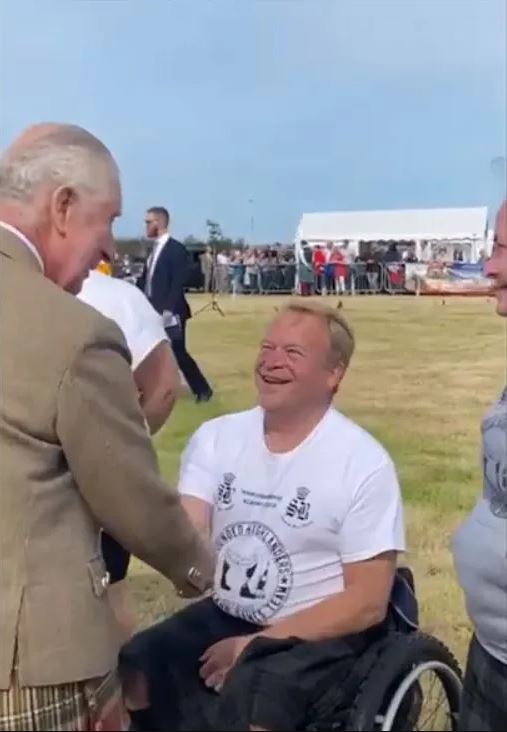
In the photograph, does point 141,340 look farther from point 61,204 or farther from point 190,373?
point 190,373

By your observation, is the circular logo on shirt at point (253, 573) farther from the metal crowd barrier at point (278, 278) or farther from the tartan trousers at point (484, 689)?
the metal crowd barrier at point (278, 278)

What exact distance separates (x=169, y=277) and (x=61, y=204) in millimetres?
6851

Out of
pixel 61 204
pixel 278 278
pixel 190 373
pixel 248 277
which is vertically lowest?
pixel 248 277

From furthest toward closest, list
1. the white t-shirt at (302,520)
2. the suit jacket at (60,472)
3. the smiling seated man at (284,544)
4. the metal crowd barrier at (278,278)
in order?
the metal crowd barrier at (278,278)
the white t-shirt at (302,520)
the smiling seated man at (284,544)
the suit jacket at (60,472)

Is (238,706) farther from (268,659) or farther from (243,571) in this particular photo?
(243,571)

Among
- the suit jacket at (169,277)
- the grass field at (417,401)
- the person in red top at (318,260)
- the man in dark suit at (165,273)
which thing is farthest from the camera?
the person in red top at (318,260)

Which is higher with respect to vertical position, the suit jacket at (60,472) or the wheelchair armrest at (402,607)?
the suit jacket at (60,472)

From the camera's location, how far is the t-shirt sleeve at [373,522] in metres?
2.48

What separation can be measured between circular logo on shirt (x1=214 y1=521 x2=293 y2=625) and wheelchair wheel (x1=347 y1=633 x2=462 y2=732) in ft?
0.88

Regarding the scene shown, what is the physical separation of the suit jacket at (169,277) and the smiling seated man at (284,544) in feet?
19.1

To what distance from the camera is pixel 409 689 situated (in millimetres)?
2305

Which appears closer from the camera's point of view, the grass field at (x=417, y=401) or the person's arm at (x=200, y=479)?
the person's arm at (x=200, y=479)

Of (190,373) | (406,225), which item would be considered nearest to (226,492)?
(190,373)

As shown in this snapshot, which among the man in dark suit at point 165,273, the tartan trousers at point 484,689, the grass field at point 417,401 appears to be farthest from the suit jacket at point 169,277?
the tartan trousers at point 484,689
